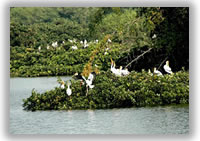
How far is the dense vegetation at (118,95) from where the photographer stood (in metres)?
11.4

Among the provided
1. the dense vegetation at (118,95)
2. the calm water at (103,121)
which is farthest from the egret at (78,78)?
the calm water at (103,121)

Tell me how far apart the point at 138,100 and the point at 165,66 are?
1.01 metres

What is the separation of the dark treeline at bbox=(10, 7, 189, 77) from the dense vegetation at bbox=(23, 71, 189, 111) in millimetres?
596

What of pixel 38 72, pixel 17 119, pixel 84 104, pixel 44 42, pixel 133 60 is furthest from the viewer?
pixel 44 42

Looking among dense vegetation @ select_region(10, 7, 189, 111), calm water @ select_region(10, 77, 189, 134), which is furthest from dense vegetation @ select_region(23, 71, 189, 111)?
calm water @ select_region(10, 77, 189, 134)

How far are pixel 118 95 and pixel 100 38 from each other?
163 cm

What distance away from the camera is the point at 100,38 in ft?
41.6

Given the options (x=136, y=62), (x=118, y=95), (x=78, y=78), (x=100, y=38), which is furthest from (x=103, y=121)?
(x=78, y=78)

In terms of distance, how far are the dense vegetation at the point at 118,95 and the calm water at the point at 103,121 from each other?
0.22m

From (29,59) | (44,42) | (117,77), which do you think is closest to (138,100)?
(117,77)

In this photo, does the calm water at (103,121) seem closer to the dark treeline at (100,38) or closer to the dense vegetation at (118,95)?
the dense vegetation at (118,95)
